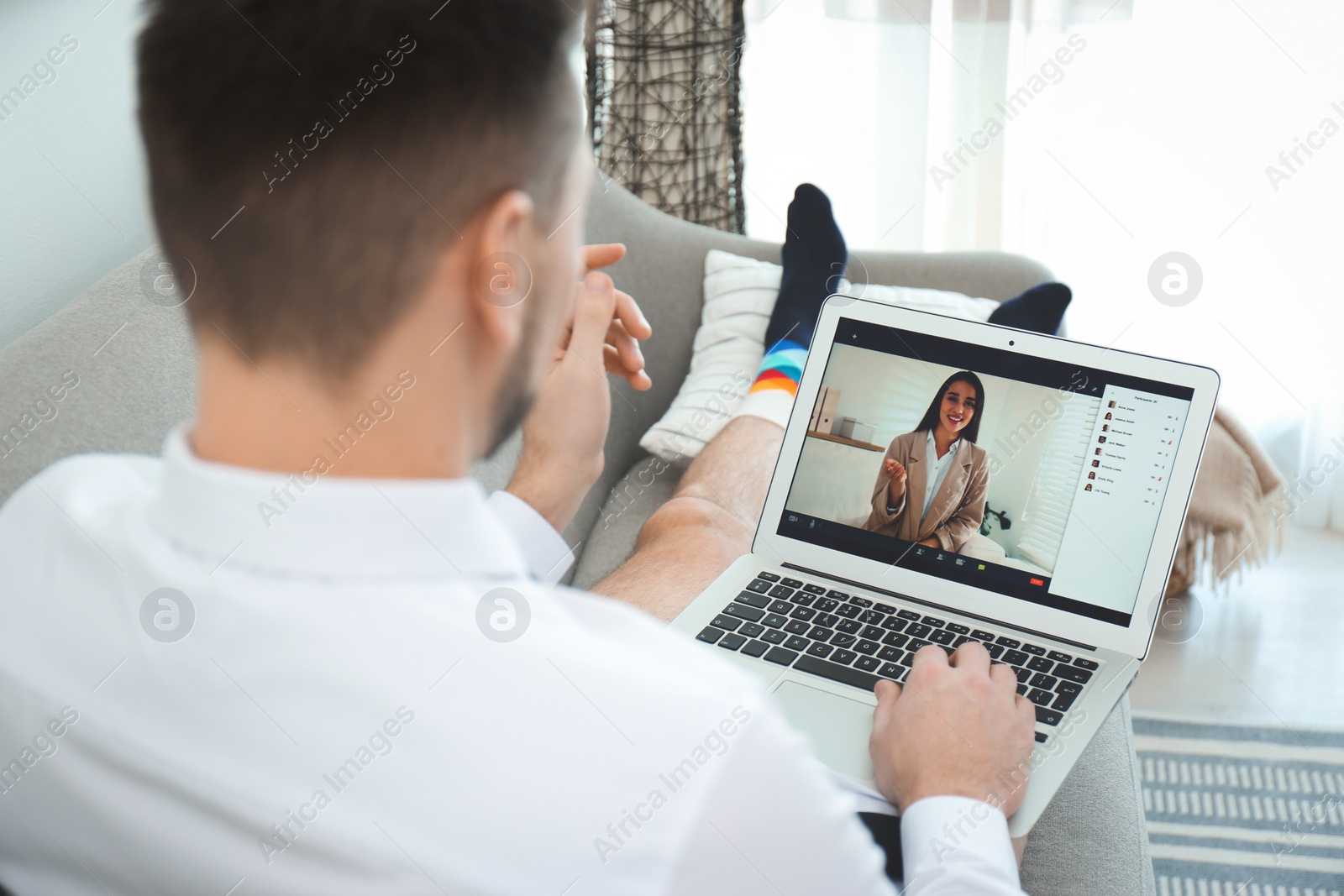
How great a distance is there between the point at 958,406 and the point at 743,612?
284mm

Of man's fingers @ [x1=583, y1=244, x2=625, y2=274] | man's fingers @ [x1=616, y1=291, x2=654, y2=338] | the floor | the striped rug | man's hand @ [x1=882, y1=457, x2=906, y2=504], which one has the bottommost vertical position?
the floor

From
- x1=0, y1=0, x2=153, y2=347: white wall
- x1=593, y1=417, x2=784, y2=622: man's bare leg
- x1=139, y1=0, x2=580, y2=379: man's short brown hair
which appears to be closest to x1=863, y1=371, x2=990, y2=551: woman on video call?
x1=593, y1=417, x2=784, y2=622: man's bare leg

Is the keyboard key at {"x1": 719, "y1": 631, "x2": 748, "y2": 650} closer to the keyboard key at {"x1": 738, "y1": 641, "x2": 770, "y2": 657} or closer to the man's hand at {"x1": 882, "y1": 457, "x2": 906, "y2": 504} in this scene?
the keyboard key at {"x1": 738, "y1": 641, "x2": 770, "y2": 657}

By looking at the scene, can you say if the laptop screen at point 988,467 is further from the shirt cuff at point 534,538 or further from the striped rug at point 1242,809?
the striped rug at point 1242,809

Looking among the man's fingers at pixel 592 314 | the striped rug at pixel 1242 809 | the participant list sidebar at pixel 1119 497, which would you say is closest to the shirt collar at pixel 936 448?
the participant list sidebar at pixel 1119 497

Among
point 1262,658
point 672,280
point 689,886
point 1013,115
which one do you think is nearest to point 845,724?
point 689,886

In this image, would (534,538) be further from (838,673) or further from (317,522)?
(317,522)

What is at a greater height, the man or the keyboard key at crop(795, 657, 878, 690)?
the man

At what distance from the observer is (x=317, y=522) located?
43cm

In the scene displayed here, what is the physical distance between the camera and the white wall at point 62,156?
103cm

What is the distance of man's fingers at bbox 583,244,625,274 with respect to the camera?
862mm

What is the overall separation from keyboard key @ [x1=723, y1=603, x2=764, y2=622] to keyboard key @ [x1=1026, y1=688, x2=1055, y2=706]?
0.80ft

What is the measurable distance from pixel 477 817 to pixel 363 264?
242mm

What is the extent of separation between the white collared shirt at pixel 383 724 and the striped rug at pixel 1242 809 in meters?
1.11
